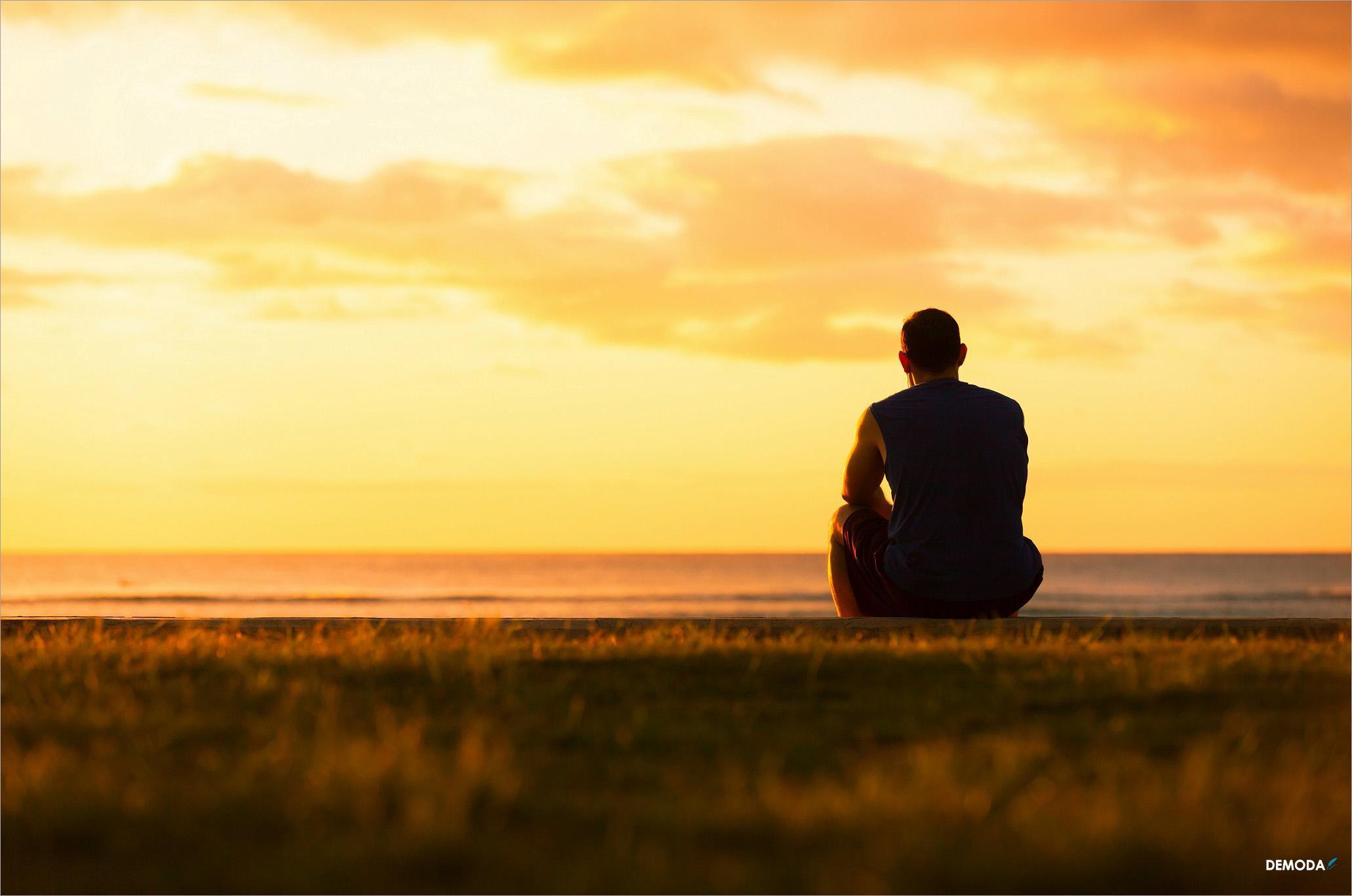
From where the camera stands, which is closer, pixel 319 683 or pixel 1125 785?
pixel 1125 785

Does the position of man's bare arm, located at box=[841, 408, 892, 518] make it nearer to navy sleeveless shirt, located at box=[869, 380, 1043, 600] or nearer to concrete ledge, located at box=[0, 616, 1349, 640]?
navy sleeveless shirt, located at box=[869, 380, 1043, 600]

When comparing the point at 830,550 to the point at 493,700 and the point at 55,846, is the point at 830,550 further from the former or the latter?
the point at 55,846

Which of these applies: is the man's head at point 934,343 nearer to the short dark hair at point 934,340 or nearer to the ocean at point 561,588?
the short dark hair at point 934,340

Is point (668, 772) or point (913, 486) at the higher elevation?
point (913, 486)

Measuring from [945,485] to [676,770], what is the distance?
284 centimetres

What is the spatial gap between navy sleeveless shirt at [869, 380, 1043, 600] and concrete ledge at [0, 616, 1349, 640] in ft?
0.74

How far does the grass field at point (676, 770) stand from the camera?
225 centimetres

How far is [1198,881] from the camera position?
7.36ft

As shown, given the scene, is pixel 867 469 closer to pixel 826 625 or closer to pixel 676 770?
pixel 826 625

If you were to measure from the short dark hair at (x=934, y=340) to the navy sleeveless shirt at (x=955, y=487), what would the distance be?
16cm

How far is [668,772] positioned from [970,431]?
9.71ft

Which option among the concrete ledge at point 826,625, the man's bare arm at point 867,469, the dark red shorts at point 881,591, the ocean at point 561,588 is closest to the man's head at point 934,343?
the man's bare arm at point 867,469

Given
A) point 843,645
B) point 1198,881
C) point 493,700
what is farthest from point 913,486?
point 1198,881

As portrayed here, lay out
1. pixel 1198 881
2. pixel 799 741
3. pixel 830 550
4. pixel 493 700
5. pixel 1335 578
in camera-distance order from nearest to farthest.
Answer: pixel 1198 881, pixel 799 741, pixel 493 700, pixel 830 550, pixel 1335 578
